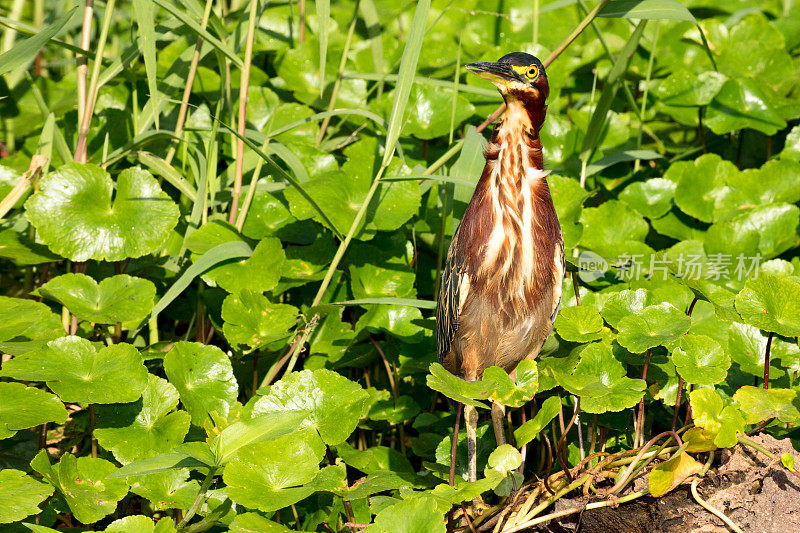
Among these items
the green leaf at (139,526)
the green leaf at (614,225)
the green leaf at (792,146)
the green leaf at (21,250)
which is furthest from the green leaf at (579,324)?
the green leaf at (21,250)

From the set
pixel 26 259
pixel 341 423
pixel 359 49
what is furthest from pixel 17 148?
pixel 341 423

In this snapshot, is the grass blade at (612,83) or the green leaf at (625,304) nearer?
the green leaf at (625,304)

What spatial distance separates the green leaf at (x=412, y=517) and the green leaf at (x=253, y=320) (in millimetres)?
885

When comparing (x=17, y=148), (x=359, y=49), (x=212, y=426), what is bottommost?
(x=212, y=426)

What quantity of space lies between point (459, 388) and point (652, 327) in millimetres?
702

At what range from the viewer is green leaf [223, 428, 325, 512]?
2062mm

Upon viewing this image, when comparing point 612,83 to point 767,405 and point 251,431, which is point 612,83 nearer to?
point 767,405

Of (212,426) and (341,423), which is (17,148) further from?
(341,423)

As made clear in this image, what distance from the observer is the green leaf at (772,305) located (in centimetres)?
239

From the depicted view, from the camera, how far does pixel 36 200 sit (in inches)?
107

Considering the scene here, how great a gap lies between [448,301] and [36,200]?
152cm

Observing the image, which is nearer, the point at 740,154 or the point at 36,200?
the point at 36,200

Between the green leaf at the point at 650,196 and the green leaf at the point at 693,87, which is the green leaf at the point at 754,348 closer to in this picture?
the green leaf at the point at 650,196

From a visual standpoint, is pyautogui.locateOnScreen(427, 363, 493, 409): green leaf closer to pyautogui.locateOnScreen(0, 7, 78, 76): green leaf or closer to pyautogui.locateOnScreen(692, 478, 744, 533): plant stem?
pyautogui.locateOnScreen(692, 478, 744, 533): plant stem
